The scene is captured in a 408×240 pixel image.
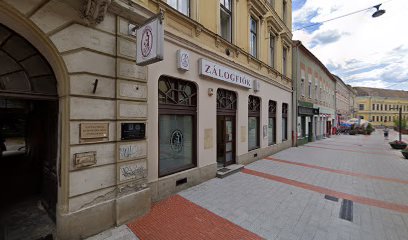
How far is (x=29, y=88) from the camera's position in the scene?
10.8 feet

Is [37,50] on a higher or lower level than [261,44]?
lower

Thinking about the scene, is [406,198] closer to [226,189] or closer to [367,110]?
[226,189]

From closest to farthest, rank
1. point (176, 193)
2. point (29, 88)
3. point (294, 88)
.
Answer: point (29, 88)
point (176, 193)
point (294, 88)

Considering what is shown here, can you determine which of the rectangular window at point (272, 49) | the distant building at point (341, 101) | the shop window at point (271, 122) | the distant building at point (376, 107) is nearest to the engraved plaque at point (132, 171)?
the shop window at point (271, 122)

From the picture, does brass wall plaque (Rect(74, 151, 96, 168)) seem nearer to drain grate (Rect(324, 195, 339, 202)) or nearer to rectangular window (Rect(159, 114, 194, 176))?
rectangular window (Rect(159, 114, 194, 176))

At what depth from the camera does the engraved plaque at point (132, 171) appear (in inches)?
156

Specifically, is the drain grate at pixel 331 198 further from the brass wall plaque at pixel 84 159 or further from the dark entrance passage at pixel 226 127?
the brass wall plaque at pixel 84 159

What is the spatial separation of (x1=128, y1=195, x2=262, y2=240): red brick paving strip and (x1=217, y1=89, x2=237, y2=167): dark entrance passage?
3.45 m

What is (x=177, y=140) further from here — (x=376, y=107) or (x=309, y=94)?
(x=376, y=107)

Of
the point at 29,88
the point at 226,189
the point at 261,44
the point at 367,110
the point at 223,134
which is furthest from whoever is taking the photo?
the point at 367,110

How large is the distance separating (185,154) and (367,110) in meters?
67.9

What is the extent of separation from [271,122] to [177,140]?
747 cm

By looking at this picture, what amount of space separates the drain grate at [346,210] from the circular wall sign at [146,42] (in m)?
5.17

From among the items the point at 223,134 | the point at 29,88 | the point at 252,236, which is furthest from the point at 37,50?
the point at 223,134
